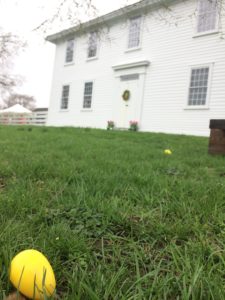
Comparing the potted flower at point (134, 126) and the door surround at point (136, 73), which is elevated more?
the door surround at point (136, 73)

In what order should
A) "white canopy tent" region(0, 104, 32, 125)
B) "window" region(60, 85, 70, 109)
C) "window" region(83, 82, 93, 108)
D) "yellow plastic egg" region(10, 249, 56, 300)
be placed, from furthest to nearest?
"white canopy tent" region(0, 104, 32, 125)
"window" region(60, 85, 70, 109)
"window" region(83, 82, 93, 108)
"yellow plastic egg" region(10, 249, 56, 300)

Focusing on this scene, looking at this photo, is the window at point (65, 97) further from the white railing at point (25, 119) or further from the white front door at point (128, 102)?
the white front door at point (128, 102)

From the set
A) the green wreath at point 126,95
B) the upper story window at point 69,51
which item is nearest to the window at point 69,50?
the upper story window at point 69,51

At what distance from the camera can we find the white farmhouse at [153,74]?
42.0ft

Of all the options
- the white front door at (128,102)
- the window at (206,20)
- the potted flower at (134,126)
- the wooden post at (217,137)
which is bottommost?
the wooden post at (217,137)

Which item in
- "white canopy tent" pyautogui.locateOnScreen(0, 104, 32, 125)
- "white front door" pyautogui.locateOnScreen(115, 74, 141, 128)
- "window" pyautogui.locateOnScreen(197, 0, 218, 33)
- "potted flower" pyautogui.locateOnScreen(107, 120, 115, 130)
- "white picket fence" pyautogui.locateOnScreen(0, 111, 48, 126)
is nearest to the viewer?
"window" pyautogui.locateOnScreen(197, 0, 218, 33)

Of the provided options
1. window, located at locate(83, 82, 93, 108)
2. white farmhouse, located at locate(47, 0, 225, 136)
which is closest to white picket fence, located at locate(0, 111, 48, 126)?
white farmhouse, located at locate(47, 0, 225, 136)

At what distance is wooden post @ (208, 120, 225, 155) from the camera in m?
5.38

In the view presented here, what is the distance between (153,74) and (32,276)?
14.6 metres

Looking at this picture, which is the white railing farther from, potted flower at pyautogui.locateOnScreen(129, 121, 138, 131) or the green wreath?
potted flower at pyautogui.locateOnScreen(129, 121, 138, 131)

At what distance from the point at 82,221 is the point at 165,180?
4.17ft

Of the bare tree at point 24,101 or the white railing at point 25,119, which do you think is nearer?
the white railing at point 25,119

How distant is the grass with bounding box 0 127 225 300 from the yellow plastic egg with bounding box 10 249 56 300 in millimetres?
84

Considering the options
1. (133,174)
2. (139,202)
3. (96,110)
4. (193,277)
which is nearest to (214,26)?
(96,110)
